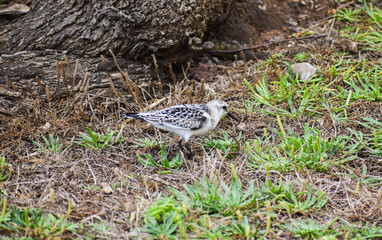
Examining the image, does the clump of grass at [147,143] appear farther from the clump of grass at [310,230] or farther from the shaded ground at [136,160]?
the clump of grass at [310,230]

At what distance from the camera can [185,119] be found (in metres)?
4.55

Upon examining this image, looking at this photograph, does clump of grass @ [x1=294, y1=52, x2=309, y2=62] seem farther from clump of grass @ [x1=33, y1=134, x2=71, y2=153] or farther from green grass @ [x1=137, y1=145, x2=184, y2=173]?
clump of grass @ [x1=33, y1=134, x2=71, y2=153]

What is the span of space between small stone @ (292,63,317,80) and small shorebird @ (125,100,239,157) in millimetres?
1590

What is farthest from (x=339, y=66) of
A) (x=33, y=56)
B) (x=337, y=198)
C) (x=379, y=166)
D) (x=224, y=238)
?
(x=33, y=56)

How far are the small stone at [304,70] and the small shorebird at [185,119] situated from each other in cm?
159

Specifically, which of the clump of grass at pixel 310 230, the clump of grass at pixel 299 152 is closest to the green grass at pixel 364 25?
the clump of grass at pixel 299 152

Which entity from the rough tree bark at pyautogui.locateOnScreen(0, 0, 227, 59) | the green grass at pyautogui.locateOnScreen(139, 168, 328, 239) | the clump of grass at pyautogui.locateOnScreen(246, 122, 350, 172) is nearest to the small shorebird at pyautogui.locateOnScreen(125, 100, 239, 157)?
the clump of grass at pyautogui.locateOnScreen(246, 122, 350, 172)

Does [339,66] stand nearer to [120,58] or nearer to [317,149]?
[317,149]

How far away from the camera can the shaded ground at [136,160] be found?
3637 millimetres

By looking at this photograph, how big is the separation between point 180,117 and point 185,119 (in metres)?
0.07

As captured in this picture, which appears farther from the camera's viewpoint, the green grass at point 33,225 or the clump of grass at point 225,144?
the clump of grass at point 225,144

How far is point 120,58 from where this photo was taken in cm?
554

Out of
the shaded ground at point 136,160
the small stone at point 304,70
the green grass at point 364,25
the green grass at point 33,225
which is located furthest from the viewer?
the green grass at point 364,25

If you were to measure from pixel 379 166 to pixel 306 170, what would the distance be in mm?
793
